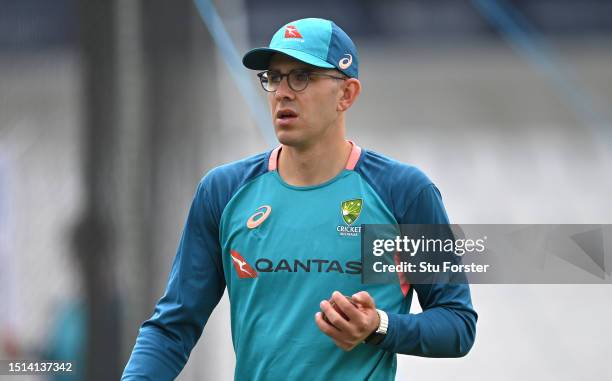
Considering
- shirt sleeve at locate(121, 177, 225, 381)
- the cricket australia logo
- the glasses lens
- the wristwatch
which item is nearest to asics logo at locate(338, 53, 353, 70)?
the glasses lens

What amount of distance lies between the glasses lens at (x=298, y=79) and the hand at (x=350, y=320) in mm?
589

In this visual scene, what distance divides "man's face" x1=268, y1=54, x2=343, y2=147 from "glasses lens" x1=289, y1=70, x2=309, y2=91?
1cm

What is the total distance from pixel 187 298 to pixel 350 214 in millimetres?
476

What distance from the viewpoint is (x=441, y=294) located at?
227 cm

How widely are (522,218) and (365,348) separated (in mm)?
1095

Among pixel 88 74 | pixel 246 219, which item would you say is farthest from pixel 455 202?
pixel 88 74

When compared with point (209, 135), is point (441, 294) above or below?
below

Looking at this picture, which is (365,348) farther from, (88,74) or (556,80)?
(88,74)

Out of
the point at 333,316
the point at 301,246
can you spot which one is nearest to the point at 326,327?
the point at 333,316

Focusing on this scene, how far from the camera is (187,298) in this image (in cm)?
237

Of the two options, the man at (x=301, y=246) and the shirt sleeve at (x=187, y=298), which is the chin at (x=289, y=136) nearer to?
the man at (x=301, y=246)

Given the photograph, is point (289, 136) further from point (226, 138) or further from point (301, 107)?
point (226, 138)

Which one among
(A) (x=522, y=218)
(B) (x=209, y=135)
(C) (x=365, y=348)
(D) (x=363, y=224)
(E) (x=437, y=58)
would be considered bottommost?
(C) (x=365, y=348)

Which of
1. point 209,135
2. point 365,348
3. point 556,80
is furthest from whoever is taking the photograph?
point 209,135
